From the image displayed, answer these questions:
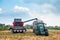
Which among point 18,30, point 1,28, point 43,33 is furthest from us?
point 1,28

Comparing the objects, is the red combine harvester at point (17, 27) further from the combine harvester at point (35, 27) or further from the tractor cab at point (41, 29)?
the tractor cab at point (41, 29)

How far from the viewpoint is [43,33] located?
27.4 metres

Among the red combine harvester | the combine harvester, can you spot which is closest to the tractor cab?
the combine harvester

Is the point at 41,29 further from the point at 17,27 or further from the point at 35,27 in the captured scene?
the point at 17,27

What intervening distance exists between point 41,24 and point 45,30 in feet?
4.98

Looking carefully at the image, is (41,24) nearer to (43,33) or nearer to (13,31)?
(43,33)

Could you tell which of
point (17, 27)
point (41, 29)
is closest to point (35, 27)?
point (41, 29)

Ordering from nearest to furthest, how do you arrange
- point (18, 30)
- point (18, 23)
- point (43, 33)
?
point (43, 33) → point (18, 30) → point (18, 23)

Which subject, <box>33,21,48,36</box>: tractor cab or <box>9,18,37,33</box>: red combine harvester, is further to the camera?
<box>9,18,37,33</box>: red combine harvester

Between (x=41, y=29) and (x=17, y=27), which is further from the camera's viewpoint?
(x=17, y=27)

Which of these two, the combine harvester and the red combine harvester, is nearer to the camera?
the combine harvester

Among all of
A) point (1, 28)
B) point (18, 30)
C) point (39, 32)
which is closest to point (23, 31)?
point (18, 30)

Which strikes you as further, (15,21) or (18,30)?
(15,21)

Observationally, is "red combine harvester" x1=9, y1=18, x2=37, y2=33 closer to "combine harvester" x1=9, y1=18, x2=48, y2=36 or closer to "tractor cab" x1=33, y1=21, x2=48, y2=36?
"combine harvester" x1=9, y1=18, x2=48, y2=36
